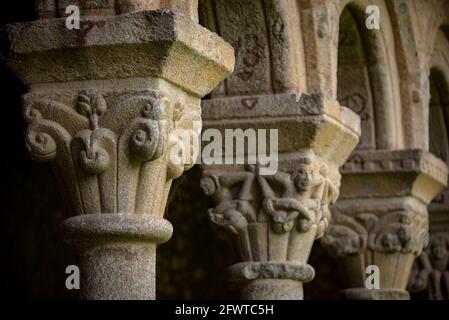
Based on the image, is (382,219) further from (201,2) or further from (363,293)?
Answer: (201,2)

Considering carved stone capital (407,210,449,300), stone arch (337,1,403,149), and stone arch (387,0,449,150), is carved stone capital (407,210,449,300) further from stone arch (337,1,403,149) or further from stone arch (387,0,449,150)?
stone arch (337,1,403,149)

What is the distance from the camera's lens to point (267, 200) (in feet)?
16.9

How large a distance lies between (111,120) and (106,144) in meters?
0.08

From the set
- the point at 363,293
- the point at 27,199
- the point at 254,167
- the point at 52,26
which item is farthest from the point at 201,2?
the point at 27,199

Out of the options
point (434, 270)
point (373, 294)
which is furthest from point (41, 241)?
point (373, 294)

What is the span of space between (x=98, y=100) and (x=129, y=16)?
29cm

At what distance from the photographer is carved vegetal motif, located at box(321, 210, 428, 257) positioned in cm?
654

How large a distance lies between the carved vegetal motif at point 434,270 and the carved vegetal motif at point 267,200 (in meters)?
2.74

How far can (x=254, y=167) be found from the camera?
5203 mm

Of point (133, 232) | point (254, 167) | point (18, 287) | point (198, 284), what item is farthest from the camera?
point (198, 284)

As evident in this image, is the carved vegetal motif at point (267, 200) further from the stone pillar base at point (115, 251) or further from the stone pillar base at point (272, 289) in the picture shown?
the stone pillar base at point (115, 251)

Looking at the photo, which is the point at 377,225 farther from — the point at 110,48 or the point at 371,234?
the point at 110,48

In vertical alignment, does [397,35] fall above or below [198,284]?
above

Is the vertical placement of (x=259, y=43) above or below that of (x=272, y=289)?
above
